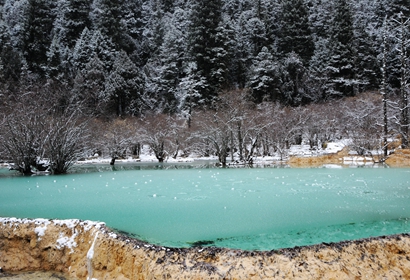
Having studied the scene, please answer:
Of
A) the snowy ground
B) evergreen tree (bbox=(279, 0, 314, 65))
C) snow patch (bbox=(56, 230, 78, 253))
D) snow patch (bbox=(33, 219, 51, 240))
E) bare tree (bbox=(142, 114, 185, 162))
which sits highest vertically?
evergreen tree (bbox=(279, 0, 314, 65))

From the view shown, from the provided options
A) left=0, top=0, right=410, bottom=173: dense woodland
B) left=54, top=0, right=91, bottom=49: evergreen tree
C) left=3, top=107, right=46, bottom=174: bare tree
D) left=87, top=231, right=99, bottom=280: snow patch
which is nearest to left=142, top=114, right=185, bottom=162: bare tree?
left=0, top=0, right=410, bottom=173: dense woodland

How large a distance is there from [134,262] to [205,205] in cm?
258

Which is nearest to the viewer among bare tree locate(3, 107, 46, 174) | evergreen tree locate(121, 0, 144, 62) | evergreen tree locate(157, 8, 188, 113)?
bare tree locate(3, 107, 46, 174)

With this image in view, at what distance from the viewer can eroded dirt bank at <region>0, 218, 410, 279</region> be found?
131 inches

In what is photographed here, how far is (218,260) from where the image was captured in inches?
136

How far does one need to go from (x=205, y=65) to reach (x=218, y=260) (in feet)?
108

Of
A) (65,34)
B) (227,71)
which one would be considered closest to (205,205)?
(227,71)

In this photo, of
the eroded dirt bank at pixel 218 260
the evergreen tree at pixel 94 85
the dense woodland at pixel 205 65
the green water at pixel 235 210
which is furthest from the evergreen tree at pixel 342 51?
the eroded dirt bank at pixel 218 260

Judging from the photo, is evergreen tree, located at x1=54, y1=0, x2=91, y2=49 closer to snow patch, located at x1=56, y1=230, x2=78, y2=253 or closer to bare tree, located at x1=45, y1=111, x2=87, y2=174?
bare tree, located at x1=45, y1=111, x2=87, y2=174

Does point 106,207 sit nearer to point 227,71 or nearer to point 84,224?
point 84,224

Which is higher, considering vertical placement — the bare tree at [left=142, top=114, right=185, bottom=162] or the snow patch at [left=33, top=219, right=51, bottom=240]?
the bare tree at [left=142, top=114, right=185, bottom=162]

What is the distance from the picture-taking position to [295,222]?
16.2 ft

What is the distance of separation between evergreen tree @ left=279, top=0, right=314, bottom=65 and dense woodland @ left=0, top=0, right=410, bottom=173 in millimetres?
129

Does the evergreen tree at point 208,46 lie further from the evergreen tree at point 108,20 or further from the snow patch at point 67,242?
the snow patch at point 67,242
